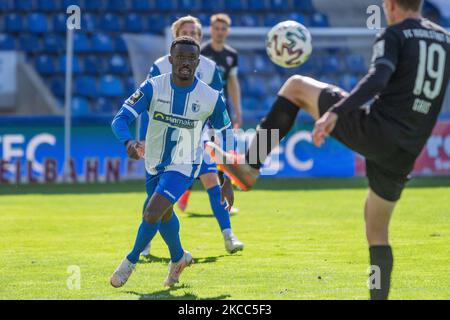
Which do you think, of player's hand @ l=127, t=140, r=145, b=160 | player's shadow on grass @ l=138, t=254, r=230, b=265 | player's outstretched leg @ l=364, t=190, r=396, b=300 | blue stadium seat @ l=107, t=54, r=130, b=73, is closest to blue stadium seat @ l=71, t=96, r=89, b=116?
blue stadium seat @ l=107, t=54, r=130, b=73

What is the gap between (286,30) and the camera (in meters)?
7.65

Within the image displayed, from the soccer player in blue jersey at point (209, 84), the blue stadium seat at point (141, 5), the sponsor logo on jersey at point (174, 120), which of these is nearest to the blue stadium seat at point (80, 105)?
the blue stadium seat at point (141, 5)

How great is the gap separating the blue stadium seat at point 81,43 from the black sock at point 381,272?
18.1 metres

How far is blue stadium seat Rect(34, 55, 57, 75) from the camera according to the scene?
22859 mm

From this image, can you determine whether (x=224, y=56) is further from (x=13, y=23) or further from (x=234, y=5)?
(x=234, y=5)

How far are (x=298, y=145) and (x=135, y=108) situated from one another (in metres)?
12.6

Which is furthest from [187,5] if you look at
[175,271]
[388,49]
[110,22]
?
[388,49]

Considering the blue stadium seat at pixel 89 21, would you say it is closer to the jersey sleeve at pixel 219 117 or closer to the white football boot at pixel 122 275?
the jersey sleeve at pixel 219 117

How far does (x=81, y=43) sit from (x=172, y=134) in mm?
16395

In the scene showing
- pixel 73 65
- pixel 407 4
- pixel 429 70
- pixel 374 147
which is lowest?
pixel 73 65

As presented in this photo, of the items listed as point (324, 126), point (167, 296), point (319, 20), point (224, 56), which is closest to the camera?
point (324, 126)

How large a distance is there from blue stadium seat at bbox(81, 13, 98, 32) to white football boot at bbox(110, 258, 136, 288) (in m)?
17.1

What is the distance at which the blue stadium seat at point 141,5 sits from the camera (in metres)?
24.3

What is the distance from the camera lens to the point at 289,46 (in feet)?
25.0
